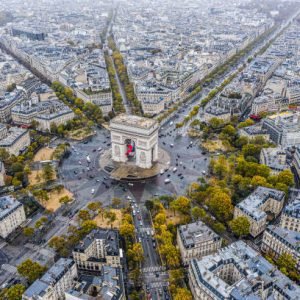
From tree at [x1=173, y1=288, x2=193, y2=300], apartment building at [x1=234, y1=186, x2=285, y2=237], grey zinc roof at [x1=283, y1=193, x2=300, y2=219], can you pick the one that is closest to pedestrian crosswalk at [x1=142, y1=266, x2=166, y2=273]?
tree at [x1=173, y1=288, x2=193, y2=300]

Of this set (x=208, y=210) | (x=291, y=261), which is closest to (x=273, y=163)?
(x=208, y=210)

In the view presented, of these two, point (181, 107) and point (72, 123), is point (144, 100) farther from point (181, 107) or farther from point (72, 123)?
point (72, 123)

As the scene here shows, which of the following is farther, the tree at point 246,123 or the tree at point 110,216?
the tree at point 246,123

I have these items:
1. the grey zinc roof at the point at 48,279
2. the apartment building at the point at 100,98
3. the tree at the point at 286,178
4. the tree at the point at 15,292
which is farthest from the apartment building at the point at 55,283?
the apartment building at the point at 100,98

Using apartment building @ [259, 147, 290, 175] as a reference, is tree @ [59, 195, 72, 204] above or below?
below

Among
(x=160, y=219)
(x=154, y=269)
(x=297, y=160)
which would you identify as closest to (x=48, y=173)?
(x=160, y=219)

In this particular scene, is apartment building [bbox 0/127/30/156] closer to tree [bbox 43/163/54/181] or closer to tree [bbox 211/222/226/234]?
tree [bbox 43/163/54/181]

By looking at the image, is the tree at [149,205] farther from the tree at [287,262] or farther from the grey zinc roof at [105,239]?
the tree at [287,262]
